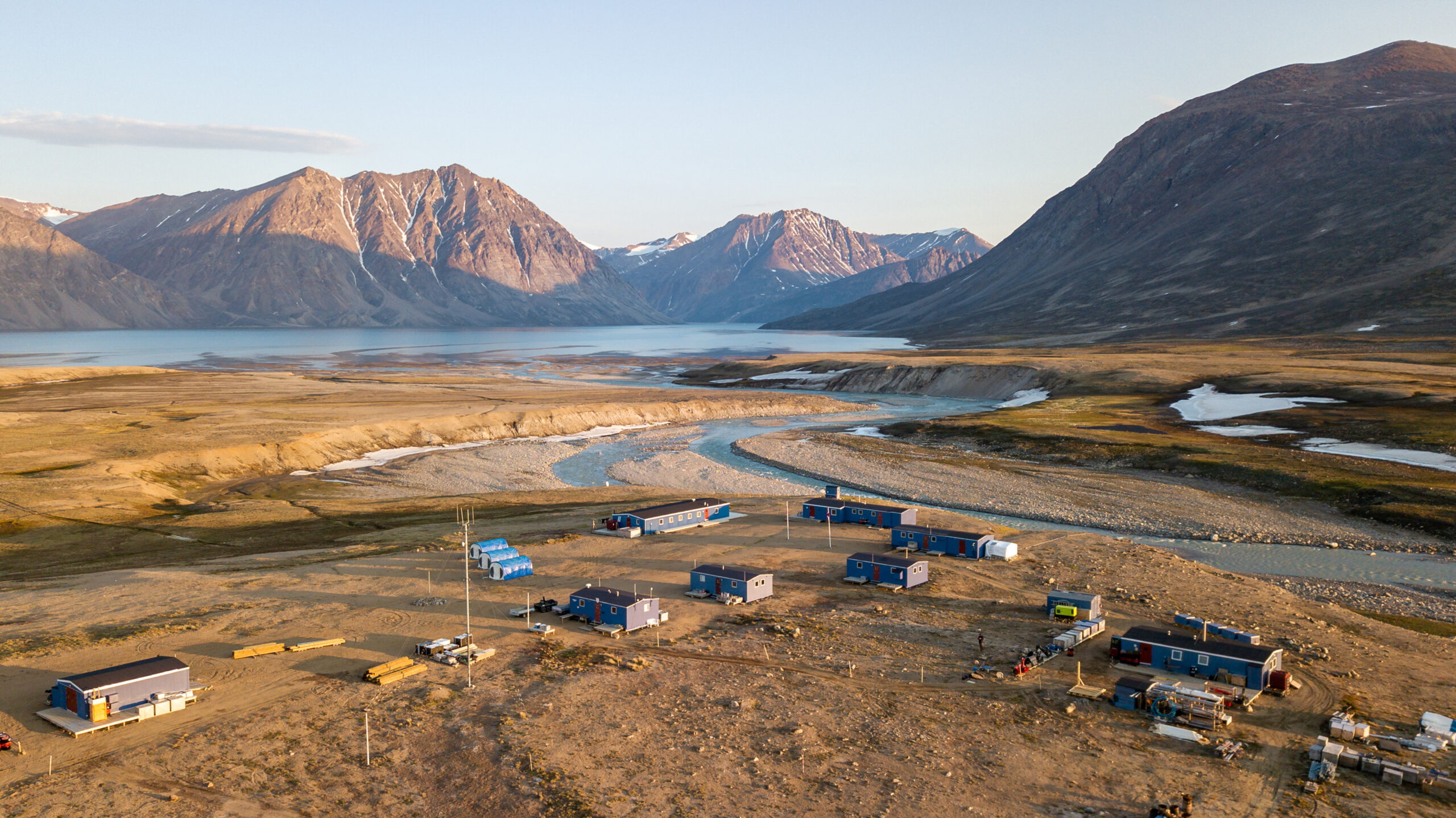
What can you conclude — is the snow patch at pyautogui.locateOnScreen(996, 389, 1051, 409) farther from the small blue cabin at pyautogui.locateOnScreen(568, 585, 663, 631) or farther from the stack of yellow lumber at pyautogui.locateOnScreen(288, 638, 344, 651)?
the stack of yellow lumber at pyautogui.locateOnScreen(288, 638, 344, 651)

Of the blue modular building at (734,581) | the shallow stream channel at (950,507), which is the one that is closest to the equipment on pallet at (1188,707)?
the blue modular building at (734,581)

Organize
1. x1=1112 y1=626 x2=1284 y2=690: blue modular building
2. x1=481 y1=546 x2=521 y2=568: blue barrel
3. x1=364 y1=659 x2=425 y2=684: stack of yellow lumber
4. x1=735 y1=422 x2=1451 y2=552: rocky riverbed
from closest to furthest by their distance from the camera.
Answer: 1. x1=1112 y1=626 x2=1284 y2=690: blue modular building
2. x1=364 y1=659 x2=425 y2=684: stack of yellow lumber
3. x1=481 y1=546 x2=521 y2=568: blue barrel
4. x1=735 y1=422 x2=1451 y2=552: rocky riverbed

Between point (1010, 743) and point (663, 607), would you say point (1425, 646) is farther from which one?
point (663, 607)

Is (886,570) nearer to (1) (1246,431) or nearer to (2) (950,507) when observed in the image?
(2) (950,507)

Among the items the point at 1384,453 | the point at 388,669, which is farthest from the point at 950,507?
the point at 388,669

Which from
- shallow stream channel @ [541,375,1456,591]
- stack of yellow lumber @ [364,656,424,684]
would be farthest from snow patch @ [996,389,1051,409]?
stack of yellow lumber @ [364,656,424,684]

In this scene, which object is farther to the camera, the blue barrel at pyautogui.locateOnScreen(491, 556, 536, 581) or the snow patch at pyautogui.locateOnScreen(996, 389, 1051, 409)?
the snow patch at pyautogui.locateOnScreen(996, 389, 1051, 409)

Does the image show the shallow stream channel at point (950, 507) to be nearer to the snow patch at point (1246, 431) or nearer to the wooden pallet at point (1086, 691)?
the wooden pallet at point (1086, 691)
